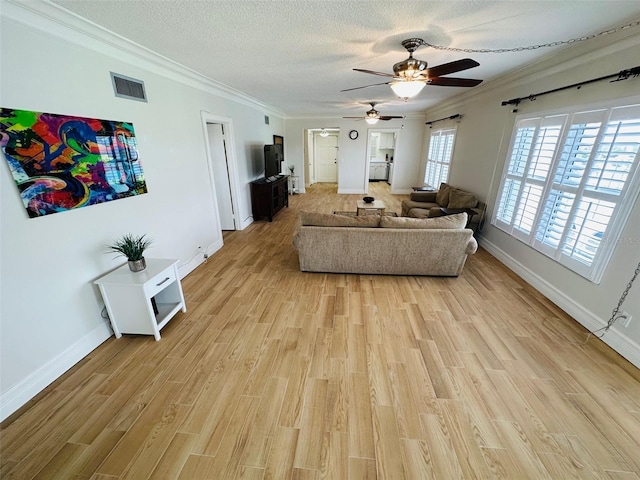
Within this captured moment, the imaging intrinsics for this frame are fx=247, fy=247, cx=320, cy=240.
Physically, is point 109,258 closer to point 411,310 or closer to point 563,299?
point 411,310

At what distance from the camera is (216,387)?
1.76m

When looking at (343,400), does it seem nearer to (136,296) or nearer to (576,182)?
(136,296)

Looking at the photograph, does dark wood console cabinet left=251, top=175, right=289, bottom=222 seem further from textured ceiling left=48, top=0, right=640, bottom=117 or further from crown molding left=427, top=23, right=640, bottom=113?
crown molding left=427, top=23, right=640, bottom=113

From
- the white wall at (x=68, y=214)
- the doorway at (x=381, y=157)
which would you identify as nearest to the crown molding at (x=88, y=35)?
the white wall at (x=68, y=214)

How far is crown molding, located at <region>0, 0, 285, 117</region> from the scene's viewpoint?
154 cm

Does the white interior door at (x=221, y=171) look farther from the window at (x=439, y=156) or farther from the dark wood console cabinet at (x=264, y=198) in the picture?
the window at (x=439, y=156)

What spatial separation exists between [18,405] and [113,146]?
1.99 meters

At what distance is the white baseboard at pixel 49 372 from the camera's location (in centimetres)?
159

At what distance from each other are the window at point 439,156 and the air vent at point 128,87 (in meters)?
5.46

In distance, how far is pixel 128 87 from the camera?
2.33 meters

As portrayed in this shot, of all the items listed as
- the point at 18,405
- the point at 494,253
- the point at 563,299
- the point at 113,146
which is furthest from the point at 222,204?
the point at 563,299

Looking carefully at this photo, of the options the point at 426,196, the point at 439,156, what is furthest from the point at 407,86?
the point at 439,156

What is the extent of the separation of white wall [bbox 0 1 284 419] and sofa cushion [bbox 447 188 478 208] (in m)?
4.39

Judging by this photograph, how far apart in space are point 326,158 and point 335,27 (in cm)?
900
